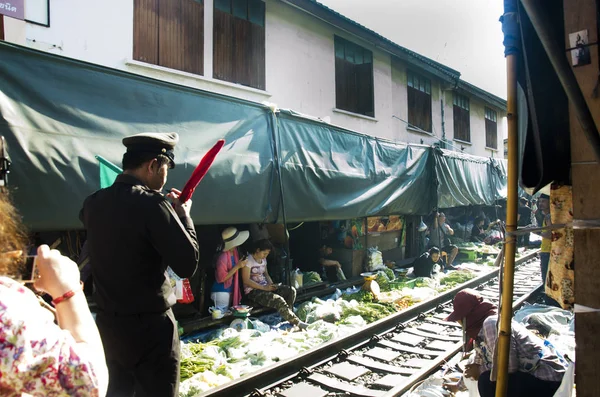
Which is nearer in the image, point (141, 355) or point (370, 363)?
point (141, 355)

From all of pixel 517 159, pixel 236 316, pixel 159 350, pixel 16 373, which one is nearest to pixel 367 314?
pixel 236 316

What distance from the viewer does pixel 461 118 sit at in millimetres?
17203

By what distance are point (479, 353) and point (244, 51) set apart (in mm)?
7208

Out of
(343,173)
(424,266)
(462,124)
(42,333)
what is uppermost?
(462,124)

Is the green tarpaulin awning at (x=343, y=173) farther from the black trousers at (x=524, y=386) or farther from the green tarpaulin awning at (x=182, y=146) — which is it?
the black trousers at (x=524, y=386)

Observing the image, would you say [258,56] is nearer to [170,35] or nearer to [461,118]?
[170,35]

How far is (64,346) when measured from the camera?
1.13 metres

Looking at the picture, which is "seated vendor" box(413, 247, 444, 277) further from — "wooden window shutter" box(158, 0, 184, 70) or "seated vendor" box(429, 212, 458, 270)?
"wooden window shutter" box(158, 0, 184, 70)

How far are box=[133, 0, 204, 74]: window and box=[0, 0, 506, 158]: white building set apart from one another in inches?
0.7

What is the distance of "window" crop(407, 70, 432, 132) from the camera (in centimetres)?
1399

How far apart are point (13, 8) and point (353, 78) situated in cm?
859

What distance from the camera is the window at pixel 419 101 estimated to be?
13992 mm

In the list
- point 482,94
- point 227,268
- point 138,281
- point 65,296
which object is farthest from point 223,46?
point 482,94

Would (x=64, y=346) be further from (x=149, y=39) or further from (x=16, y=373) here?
(x=149, y=39)
